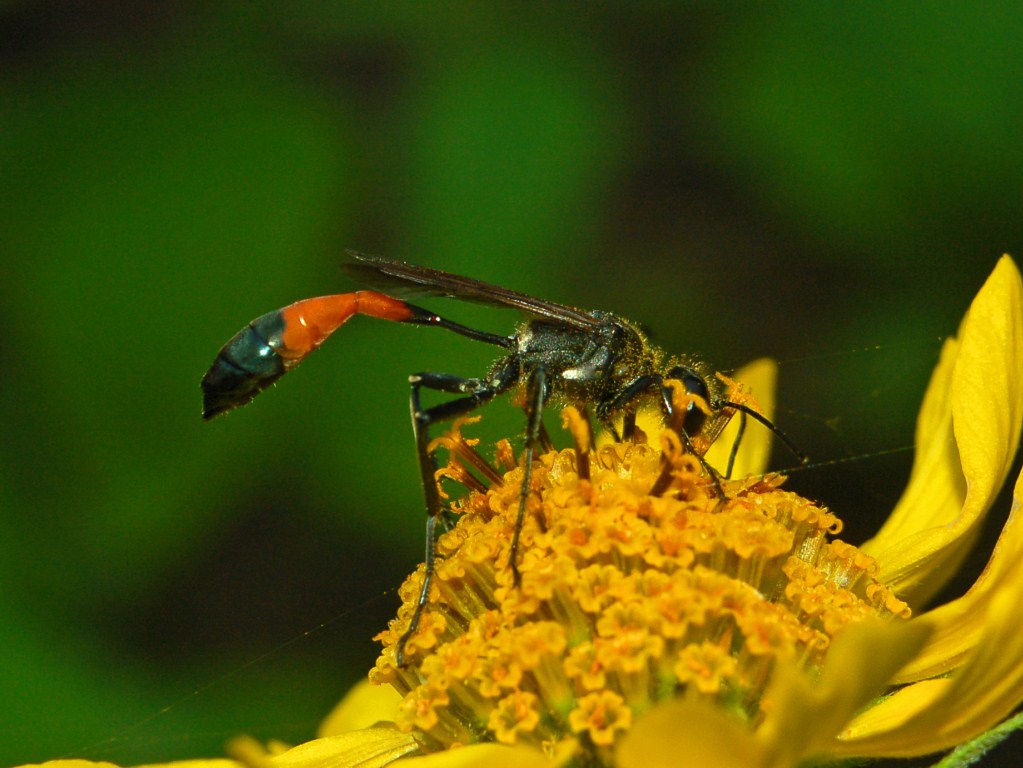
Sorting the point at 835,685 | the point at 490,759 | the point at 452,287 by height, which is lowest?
the point at 490,759

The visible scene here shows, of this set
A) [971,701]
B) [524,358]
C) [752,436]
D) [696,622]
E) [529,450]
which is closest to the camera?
[971,701]

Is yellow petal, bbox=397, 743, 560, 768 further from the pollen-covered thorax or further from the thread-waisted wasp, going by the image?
the thread-waisted wasp

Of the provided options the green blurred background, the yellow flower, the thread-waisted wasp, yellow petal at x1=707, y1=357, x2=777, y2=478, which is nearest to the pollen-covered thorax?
the yellow flower

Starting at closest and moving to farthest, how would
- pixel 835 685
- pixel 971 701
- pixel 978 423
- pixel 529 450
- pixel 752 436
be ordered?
pixel 835 685, pixel 971 701, pixel 529 450, pixel 978 423, pixel 752 436

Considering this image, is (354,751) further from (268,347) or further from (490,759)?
(268,347)

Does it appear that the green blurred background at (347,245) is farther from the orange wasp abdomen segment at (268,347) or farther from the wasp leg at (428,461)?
the wasp leg at (428,461)

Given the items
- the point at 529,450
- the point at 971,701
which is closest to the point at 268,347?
the point at 529,450

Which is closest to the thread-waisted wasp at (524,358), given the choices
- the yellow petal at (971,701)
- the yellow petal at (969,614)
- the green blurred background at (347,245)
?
the yellow petal at (969,614)

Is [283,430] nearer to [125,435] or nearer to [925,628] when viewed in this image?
[125,435]

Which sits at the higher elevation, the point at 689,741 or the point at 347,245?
the point at 347,245
